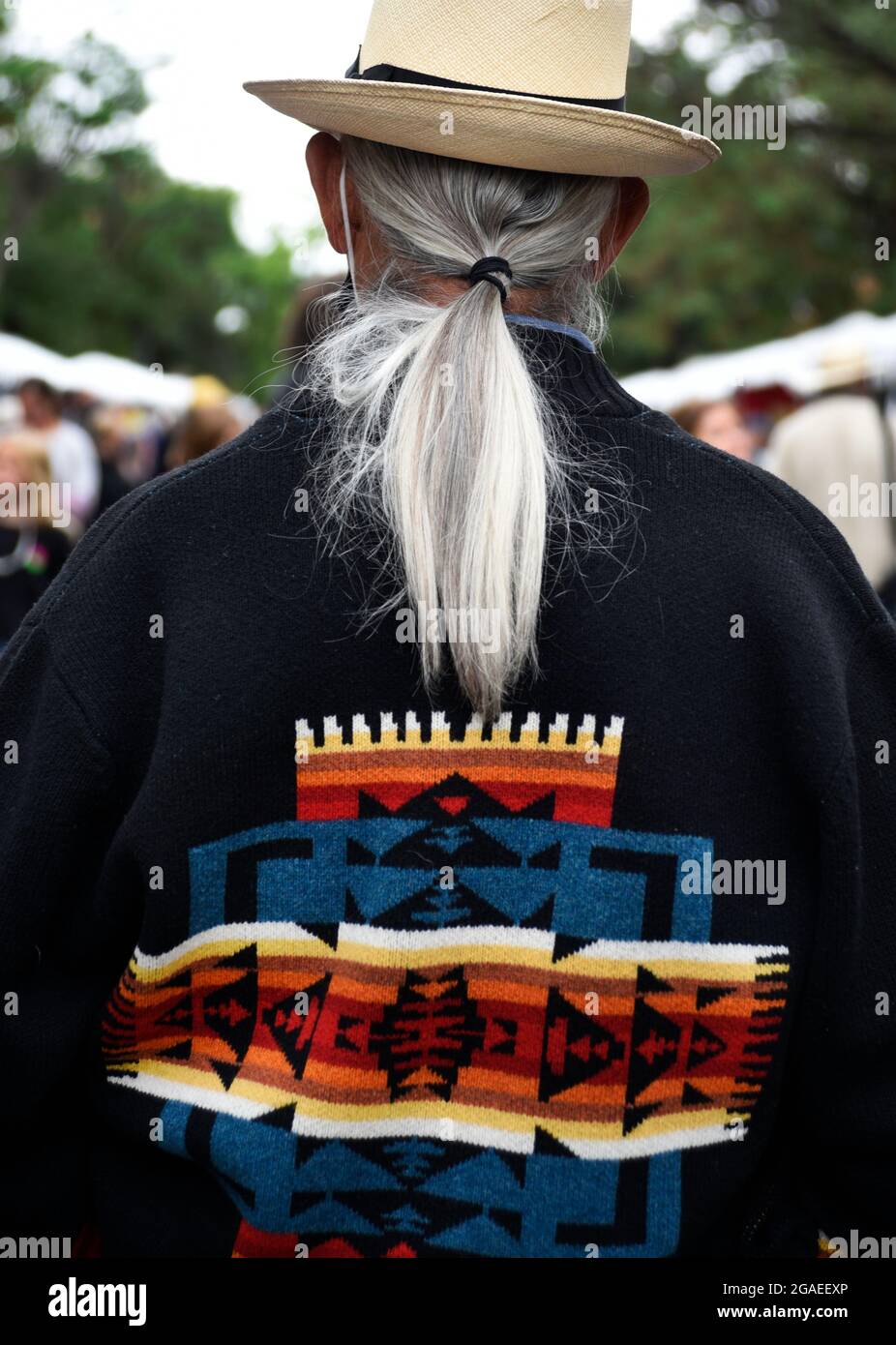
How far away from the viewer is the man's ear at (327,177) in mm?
1625

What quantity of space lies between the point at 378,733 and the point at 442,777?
8 centimetres

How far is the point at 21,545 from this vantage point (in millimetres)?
5797

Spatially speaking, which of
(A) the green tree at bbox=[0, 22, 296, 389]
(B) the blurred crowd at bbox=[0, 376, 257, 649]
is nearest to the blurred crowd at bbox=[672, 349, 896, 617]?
(B) the blurred crowd at bbox=[0, 376, 257, 649]

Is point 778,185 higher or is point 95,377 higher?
point 778,185

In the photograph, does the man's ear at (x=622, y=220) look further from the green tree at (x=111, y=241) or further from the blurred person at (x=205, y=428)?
the green tree at (x=111, y=241)

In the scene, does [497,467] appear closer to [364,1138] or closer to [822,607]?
[822,607]

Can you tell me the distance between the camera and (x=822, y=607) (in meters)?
1.57

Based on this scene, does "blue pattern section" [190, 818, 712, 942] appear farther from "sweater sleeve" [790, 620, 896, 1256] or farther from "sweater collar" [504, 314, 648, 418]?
"sweater collar" [504, 314, 648, 418]

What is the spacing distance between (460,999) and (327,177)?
0.91 meters

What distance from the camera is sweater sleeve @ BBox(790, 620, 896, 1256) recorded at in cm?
154

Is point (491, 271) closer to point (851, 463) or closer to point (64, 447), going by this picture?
point (851, 463)

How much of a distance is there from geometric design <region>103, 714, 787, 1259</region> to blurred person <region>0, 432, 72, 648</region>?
167 inches

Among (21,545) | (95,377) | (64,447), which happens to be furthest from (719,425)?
(95,377)

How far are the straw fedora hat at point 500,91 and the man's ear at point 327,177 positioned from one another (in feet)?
0.08
